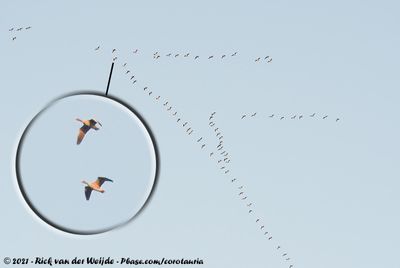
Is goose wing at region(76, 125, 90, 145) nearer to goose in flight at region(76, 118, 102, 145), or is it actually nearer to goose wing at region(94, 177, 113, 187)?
goose in flight at region(76, 118, 102, 145)

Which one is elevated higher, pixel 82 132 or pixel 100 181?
pixel 82 132

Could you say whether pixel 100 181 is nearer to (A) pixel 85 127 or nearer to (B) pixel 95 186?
(B) pixel 95 186

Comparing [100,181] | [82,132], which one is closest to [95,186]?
[100,181]

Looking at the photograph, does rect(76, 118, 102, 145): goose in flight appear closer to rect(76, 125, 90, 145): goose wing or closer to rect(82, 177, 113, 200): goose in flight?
rect(76, 125, 90, 145): goose wing

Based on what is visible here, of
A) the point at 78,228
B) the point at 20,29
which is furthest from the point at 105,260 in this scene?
the point at 20,29

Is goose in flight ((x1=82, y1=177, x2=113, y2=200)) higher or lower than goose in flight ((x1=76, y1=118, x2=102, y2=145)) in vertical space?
lower

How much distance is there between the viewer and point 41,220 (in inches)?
141

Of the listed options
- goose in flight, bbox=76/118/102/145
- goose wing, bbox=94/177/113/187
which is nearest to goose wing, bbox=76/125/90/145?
goose in flight, bbox=76/118/102/145

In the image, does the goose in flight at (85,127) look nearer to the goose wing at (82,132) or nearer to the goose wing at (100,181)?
the goose wing at (82,132)

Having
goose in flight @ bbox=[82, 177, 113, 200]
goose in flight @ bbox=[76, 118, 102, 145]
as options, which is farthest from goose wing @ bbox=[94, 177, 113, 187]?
goose in flight @ bbox=[76, 118, 102, 145]

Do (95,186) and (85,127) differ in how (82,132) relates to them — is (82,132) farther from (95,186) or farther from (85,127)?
(95,186)

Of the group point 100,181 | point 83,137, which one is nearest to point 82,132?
point 83,137

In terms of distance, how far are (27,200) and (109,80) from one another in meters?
0.65

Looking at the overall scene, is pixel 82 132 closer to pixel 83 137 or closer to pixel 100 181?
pixel 83 137
